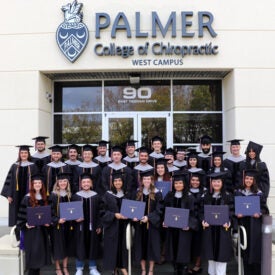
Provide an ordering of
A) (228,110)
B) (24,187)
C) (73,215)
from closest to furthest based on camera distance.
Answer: (73,215), (24,187), (228,110)

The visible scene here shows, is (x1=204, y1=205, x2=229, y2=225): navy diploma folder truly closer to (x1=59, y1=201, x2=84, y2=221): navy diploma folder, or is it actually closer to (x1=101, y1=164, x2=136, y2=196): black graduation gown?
(x1=101, y1=164, x2=136, y2=196): black graduation gown

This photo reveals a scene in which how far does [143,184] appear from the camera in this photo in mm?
5895

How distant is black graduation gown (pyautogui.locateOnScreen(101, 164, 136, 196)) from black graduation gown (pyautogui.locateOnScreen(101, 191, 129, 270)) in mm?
552

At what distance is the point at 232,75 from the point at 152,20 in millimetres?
2359

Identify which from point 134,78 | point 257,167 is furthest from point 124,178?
point 134,78

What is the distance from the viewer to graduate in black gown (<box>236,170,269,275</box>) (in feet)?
18.8

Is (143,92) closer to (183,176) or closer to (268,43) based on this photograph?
(268,43)

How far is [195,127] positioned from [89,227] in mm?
5271

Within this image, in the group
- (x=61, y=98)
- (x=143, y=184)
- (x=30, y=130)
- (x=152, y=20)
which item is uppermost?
(x=152, y=20)

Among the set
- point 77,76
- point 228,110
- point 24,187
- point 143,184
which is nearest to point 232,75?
point 228,110

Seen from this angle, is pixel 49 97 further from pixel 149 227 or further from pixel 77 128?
pixel 149 227

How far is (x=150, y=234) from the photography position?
5.75 m

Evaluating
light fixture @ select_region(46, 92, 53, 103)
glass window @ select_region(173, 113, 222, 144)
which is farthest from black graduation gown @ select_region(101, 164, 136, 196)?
light fixture @ select_region(46, 92, 53, 103)

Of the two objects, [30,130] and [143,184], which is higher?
[30,130]
